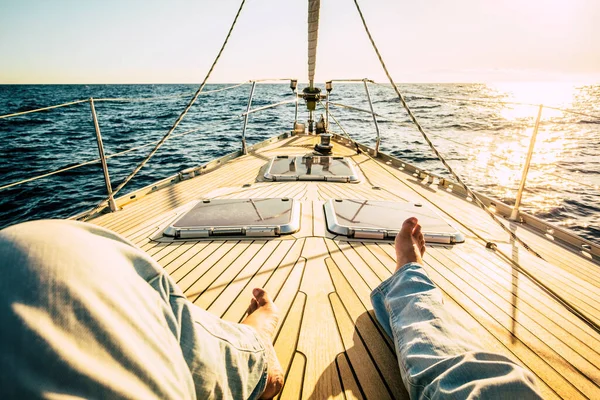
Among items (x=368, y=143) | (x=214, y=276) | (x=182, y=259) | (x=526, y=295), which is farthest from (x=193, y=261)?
(x=368, y=143)

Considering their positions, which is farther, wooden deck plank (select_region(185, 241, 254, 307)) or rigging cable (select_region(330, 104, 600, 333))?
wooden deck plank (select_region(185, 241, 254, 307))

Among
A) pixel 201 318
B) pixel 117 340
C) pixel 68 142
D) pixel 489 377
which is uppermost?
A: pixel 117 340

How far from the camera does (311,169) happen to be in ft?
10.3

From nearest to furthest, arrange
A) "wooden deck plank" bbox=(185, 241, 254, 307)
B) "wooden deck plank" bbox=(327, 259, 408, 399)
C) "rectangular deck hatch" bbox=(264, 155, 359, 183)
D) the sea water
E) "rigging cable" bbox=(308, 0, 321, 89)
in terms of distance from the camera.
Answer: "wooden deck plank" bbox=(327, 259, 408, 399)
"wooden deck plank" bbox=(185, 241, 254, 307)
"rectangular deck hatch" bbox=(264, 155, 359, 183)
"rigging cable" bbox=(308, 0, 321, 89)
the sea water

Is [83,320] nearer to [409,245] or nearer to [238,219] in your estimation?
[409,245]

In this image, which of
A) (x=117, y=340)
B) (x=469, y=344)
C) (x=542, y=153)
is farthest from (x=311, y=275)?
(x=542, y=153)

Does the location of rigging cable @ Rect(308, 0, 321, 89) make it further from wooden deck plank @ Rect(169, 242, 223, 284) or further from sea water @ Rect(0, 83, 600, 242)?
wooden deck plank @ Rect(169, 242, 223, 284)

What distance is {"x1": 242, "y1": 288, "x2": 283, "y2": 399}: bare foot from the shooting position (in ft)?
2.96

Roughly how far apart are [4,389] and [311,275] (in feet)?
4.25

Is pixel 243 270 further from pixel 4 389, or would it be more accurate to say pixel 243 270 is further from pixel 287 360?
pixel 4 389

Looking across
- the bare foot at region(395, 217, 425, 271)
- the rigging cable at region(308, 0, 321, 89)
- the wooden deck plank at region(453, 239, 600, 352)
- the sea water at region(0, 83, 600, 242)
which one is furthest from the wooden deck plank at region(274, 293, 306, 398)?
the rigging cable at region(308, 0, 321, 89)

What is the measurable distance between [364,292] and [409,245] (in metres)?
0.31

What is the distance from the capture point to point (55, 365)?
0.34 meters

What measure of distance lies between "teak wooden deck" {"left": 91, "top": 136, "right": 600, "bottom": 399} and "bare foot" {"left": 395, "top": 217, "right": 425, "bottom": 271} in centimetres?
20
